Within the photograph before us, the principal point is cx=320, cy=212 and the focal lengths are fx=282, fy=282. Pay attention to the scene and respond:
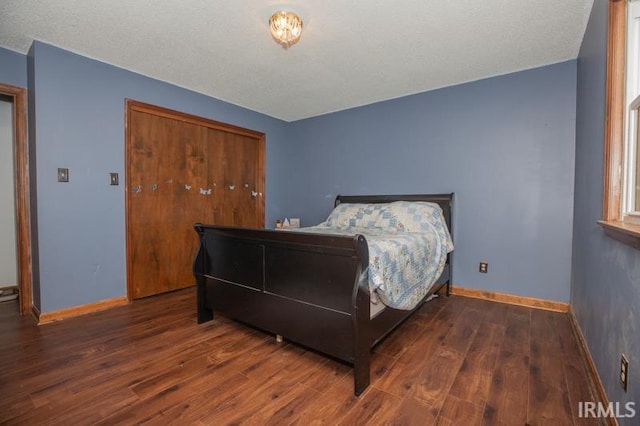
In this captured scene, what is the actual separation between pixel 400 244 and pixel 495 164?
5.42 feet

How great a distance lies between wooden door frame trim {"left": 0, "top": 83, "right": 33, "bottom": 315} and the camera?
2.38 metres

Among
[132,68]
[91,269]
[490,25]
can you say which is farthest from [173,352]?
[490,25]

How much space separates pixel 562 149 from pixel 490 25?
1341mm

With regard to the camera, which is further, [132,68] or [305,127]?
[305,127]

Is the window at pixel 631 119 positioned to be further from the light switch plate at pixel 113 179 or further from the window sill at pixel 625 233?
the light switch plate at pixel 113 179

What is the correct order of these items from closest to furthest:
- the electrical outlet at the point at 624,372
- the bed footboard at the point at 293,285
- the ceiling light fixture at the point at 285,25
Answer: the electrical outlet at the point at 624,372
the bed footboard at the point at 293,285
the ceiling light fixture at the point at 285,25

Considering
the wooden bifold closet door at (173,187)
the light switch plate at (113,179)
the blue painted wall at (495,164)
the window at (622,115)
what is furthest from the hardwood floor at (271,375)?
the light switch plate at (113,179)

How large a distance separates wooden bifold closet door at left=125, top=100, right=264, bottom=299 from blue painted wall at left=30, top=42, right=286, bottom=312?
126 millimetres

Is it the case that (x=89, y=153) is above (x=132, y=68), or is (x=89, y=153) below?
below

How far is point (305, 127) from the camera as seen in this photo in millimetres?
4336

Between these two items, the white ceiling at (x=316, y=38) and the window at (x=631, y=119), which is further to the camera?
the white ceiling at (x=316, y=38)

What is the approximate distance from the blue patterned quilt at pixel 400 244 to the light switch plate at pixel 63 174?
7.48 feet

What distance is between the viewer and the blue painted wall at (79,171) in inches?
91.3

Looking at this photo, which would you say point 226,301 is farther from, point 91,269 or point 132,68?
point 132,68
